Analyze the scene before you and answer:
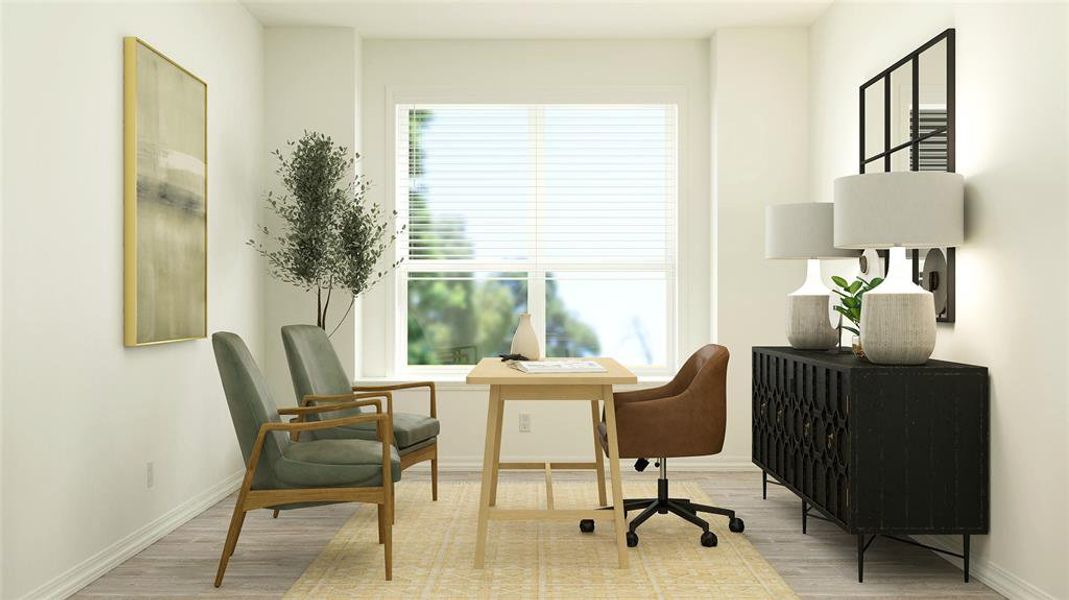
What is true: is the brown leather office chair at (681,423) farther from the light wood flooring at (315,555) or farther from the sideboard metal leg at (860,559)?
the sideboard metal leg at (860,559)

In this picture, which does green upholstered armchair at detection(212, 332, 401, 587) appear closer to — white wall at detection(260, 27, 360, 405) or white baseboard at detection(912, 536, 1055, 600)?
white wall at detection(260, 27, 360, 405)

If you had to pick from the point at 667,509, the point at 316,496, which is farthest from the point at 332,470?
the point at 667,509

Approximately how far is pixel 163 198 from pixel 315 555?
1.79m

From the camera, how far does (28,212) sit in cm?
299

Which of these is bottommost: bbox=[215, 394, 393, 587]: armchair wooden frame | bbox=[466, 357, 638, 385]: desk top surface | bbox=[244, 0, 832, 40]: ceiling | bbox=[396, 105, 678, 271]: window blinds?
bbox=[215, 394, 393, 587]: armchair wooden frame

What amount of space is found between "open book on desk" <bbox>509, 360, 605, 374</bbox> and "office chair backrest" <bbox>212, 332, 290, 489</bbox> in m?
1.07

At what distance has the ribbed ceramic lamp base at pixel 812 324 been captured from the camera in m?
4.22

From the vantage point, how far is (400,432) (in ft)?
13.9

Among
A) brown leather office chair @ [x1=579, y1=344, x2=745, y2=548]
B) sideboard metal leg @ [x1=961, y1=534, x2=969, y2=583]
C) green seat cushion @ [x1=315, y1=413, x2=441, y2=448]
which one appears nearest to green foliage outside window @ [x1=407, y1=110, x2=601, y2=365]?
green seat cushion @ [x1=315, y1=413, x2=441, y2=448]

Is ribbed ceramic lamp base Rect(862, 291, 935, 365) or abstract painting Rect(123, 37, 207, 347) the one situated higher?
abstract painting Rect(123, 37, 207, 347)

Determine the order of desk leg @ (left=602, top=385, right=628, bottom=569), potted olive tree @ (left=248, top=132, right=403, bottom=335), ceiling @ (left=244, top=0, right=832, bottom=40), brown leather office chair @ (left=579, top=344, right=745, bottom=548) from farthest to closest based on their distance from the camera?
ceiling @ (left=244, top=0, right=832, bottom=40) → potted olive tree @ (left=248, top=132, right=403, bottom=335) → brown leather office chair @ (left=579, top=344, right=745, bottom=548) → desk leg @ (left=602, top=385, right=628, bottom=569)

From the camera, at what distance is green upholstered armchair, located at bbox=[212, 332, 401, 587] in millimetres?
3324

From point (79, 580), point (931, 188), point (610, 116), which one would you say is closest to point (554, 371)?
point (931, 188)

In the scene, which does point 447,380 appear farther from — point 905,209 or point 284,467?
point 905,209
